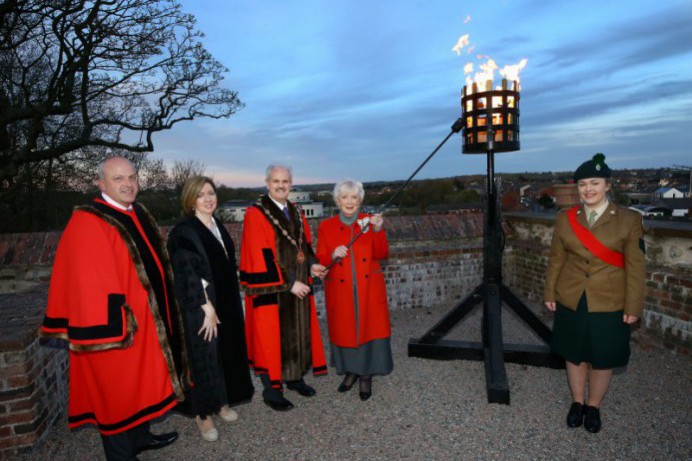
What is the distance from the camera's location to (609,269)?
3.12m

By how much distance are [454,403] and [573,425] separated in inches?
37.6

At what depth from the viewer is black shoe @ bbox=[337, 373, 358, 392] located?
13.4ft

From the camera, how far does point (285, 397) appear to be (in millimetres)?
4043

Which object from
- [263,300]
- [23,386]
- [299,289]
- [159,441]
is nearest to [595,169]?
[299,289]

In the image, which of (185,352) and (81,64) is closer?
(185,352)

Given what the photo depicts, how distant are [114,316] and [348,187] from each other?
2023mm

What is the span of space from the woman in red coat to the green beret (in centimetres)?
159

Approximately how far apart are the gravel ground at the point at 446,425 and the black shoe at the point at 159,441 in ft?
0.17

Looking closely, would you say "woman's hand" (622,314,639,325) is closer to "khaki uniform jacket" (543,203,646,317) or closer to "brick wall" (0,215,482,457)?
"khaki uniform jacket" (543,203,646,317)

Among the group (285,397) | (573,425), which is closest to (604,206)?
(573,425)

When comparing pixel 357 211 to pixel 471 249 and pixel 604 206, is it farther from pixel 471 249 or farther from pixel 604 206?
pixel 471 249

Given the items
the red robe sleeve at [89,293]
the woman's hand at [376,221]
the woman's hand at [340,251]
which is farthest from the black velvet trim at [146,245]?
the woman's hand at [376,221]

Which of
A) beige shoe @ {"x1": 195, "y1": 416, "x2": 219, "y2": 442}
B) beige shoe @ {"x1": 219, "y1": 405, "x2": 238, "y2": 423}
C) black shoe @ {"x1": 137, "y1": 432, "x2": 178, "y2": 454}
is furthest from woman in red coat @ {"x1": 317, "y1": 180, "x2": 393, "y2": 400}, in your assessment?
black shoe @ {"x1": 137, "y1": 432, "x2": 178, "y2": 454}

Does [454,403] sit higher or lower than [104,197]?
lower
